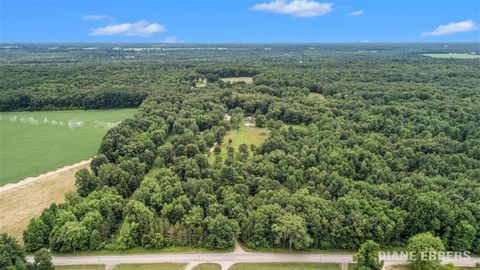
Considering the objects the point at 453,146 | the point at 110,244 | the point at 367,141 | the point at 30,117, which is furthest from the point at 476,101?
the point at 30,117

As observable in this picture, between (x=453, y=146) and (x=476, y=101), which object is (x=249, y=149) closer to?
(x=453, y=146)

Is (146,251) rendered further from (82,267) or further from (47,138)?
(47,138)

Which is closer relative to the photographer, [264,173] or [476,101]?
[264,173]

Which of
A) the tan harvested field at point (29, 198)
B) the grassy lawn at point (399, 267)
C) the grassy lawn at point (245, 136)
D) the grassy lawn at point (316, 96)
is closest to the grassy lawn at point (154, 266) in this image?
the tan harvested field at point (29, 198)

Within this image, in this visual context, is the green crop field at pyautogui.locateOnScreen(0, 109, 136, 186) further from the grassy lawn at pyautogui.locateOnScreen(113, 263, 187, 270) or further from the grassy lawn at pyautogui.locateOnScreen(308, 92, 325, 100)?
the grassy lawn at pyautogui.locateOnScreen(308, 92, 325, 100)

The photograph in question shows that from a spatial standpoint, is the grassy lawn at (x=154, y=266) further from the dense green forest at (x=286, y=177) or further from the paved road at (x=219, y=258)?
the dense green forest at (x=286, y=177)

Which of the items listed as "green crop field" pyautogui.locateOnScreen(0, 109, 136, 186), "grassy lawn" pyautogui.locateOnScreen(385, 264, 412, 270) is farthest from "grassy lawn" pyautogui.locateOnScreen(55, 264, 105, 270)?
"grassy lawn" pyautogui.locateOnScreen(385, 264, 412, 270)
